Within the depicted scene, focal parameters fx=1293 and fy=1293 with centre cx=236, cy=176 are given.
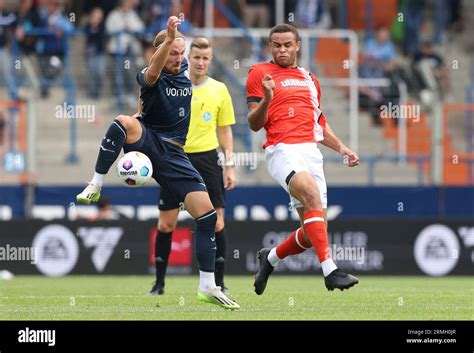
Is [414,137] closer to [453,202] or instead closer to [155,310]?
[453,202]

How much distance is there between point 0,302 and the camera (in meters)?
12.6

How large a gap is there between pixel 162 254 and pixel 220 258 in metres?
0.62

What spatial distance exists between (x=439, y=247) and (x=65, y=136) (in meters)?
7.20

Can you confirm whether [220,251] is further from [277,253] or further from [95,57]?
[95,57]

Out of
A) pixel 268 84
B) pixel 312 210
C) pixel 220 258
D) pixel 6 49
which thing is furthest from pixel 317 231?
pixel 6 49

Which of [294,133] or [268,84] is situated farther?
[294,133]

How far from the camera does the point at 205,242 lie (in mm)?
11609

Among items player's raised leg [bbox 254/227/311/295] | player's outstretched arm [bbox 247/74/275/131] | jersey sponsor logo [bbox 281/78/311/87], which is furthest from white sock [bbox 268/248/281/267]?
jersey sponsor logo [bbox 281/78/311/87]

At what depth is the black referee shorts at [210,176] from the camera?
44.6ft

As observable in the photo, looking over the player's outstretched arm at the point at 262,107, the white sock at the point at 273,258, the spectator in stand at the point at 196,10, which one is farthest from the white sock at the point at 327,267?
the spectator in stand at the point at 196,10

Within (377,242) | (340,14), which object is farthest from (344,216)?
(340,14)

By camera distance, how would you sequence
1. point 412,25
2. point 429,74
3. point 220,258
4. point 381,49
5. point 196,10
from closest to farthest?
1. point 220,258
2. point 429,74
3. point 196,10
4. point 381,49
5. point 412,25

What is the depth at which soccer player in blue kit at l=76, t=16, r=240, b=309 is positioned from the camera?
37.6 feet

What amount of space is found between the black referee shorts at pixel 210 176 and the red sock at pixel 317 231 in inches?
82.9
